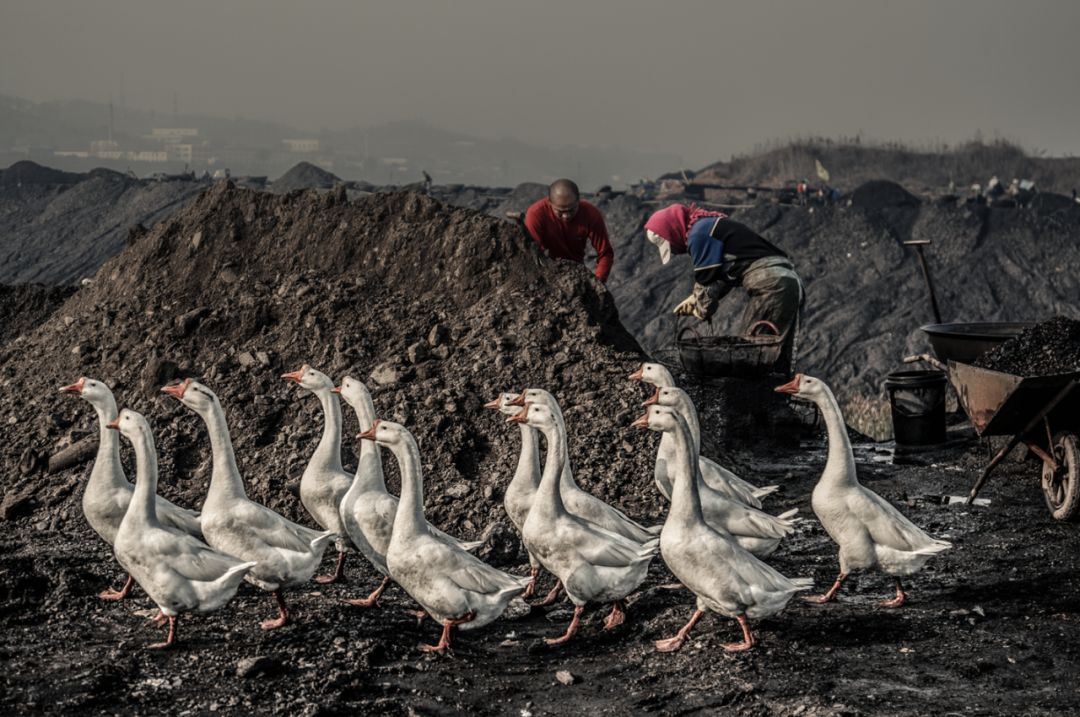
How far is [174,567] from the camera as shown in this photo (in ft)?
20.9

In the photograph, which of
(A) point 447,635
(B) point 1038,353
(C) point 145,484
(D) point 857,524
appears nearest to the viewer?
(A) point 447,635

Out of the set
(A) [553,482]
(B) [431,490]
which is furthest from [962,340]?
(A) [553,482]

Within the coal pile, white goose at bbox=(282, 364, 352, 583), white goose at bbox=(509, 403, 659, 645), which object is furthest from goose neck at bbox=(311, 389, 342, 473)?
the coal pile

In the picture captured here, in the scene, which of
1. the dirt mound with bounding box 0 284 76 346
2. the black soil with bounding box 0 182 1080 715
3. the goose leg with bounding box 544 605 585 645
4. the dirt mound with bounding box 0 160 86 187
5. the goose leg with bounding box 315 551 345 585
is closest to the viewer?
the black soil with bounding box 0 182 1080 715

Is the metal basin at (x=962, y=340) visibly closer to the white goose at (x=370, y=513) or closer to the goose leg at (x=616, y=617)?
the goose leg at (x=616, y=617)

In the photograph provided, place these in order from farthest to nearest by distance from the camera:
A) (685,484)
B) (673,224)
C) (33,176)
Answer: (33,176) < (673,224) < (685,484)

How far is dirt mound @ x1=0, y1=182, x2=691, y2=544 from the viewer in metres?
9.79

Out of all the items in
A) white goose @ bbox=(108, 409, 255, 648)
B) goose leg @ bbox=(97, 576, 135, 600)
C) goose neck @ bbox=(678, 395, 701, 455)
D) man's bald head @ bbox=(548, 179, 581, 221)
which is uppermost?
man's bald head @ bbox=(548, 179, 581, 221)

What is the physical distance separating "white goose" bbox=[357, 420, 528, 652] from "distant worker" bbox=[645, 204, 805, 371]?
5970mm

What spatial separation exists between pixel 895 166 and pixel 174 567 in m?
46.2

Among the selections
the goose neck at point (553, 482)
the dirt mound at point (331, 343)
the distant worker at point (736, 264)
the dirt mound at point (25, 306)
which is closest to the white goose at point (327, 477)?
the dirt mound at point (331, 343)

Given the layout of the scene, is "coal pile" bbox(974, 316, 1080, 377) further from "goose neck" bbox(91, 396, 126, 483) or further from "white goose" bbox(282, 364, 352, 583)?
"goose neck" bbox(91, 396, 126, 483)

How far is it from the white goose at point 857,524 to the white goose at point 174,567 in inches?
131

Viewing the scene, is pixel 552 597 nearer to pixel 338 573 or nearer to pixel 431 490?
pixel 338 573
